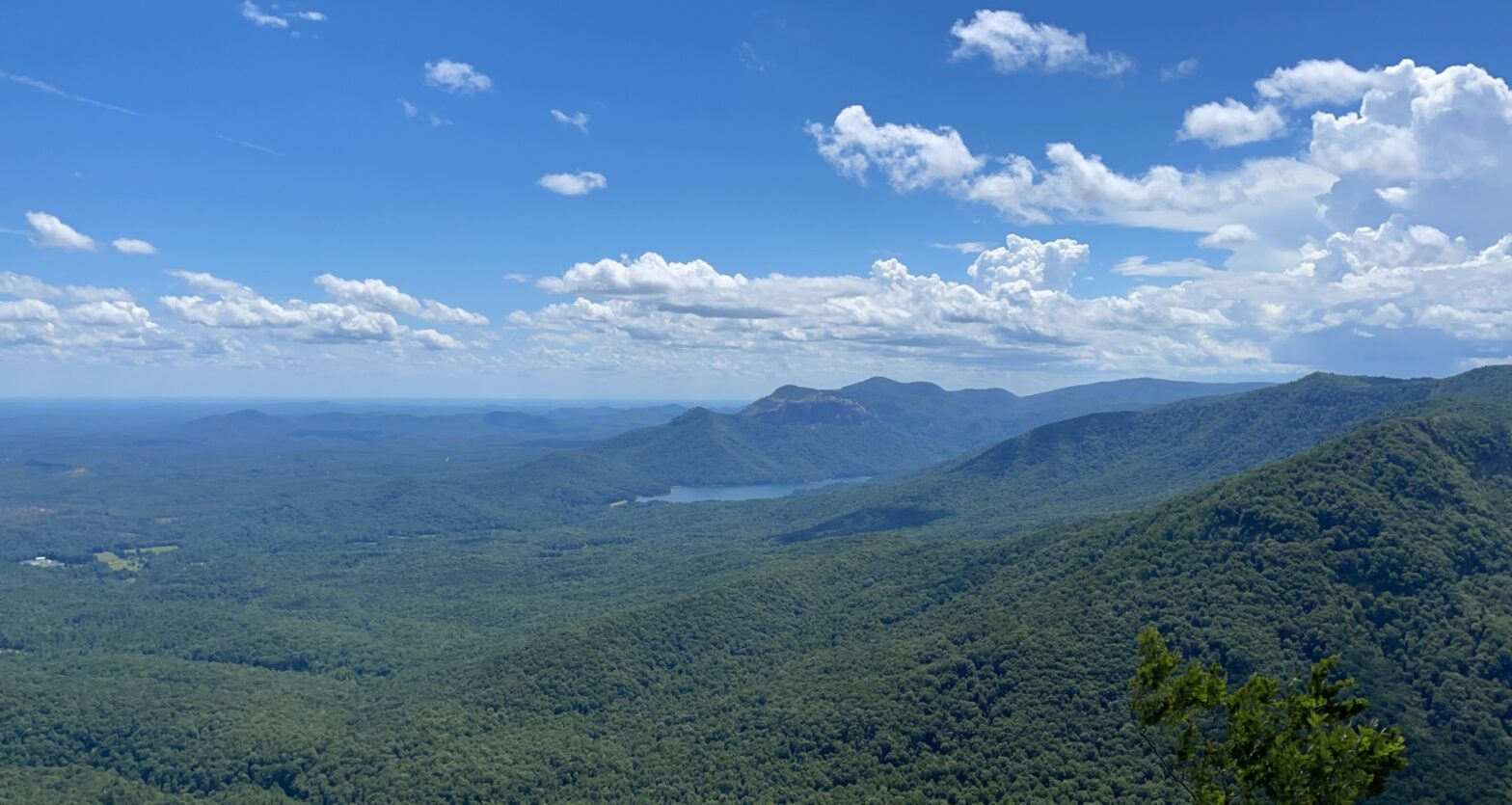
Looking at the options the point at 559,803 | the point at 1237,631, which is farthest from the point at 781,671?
the point at 1237,631

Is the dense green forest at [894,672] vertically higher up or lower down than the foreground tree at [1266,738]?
lower down

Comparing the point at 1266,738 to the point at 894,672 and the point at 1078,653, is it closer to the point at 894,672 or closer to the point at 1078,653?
the point at 1078,653

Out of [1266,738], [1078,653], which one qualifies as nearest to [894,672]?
[1078,653]

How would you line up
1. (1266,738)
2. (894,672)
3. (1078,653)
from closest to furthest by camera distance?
(1266,738) < (1078,653) < (894,672)

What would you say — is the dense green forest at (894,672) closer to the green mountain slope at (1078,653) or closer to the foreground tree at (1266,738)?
the green mountain slope at (1078,653)

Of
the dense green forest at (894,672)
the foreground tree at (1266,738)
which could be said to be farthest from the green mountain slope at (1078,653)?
the foreground tree at (1266,738)

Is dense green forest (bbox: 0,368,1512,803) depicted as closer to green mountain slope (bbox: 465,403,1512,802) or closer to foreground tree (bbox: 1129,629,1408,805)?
green mountain slope (bbox: 465,403,1512,802)

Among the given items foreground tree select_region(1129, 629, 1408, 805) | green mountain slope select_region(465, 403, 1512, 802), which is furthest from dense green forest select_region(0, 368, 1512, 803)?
foreground tree select_region(1129, 629, 1408, 805)

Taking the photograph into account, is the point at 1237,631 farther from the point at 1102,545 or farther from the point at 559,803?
the point at 559,803
